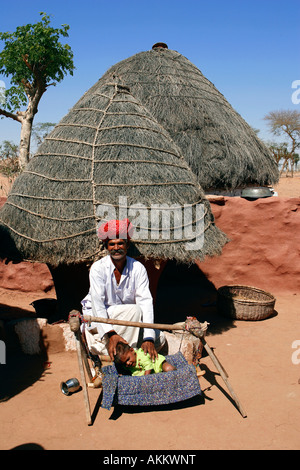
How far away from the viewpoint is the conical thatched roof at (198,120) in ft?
24.8

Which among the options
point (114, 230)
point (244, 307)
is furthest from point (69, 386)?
point (244, 307)

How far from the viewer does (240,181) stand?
789 centimetres

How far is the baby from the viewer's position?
2.95m

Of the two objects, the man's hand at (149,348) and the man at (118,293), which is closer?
the man's hand at (149,348)

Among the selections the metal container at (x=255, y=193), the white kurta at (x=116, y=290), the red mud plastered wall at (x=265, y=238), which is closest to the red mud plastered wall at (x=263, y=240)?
the red mud plastered wall at (x=265, y=238)

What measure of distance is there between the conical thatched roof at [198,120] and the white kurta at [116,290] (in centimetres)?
456

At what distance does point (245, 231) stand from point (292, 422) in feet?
12.2

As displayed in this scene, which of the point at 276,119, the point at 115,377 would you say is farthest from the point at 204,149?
the point at 276,119

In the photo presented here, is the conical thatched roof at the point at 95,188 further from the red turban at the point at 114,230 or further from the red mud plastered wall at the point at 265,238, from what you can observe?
the red mud plastered wall at the point at 265,238

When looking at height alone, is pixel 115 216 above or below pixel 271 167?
below

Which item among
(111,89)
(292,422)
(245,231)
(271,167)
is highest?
(111,89)

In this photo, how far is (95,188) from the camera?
4.04m

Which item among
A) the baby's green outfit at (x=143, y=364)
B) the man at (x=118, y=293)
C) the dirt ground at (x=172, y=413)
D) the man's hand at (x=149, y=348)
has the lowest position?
the dirt ground at (x=172, y=413)
